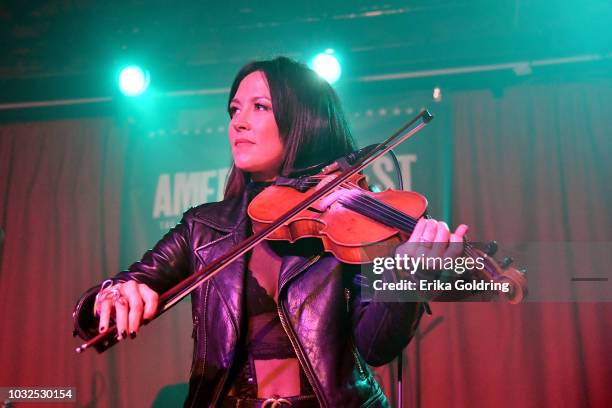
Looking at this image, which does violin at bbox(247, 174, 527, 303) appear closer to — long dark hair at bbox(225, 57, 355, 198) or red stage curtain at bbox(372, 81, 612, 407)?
long dark hair at bbox(225, 57, 355, 198)

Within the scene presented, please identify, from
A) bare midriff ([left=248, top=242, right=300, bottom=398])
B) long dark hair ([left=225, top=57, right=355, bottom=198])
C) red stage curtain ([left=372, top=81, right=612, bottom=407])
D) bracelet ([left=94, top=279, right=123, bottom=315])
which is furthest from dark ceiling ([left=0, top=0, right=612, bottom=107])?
bracelet ([left=94, top=279, right=123, bottom=315])

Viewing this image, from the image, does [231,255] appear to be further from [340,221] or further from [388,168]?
[388,168]

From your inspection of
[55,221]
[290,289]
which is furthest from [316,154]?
[55,221]

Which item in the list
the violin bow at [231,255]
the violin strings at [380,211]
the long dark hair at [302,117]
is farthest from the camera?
the long dark hair at [302,117]

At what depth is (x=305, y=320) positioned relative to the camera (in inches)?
56.7

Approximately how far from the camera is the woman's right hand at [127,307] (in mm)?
1108

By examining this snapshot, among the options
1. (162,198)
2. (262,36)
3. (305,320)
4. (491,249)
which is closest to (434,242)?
(491,249)

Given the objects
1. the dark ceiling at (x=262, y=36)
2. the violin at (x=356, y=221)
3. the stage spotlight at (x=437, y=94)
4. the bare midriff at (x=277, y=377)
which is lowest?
the bare midriff at (x=277, y=377)

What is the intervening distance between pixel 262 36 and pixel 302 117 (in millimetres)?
2086

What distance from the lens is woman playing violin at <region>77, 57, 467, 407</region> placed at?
137cm

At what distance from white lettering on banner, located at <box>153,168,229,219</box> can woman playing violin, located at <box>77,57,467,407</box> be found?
79.3 inches

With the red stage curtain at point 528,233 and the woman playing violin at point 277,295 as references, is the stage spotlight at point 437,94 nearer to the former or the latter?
the red stage curtain at point 528,233

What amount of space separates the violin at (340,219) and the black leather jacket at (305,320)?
13cm

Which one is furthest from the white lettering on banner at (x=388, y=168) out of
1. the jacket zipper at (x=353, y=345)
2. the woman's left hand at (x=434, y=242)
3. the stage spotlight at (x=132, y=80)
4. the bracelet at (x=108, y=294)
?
the bracelet at (x=108, y=294)
